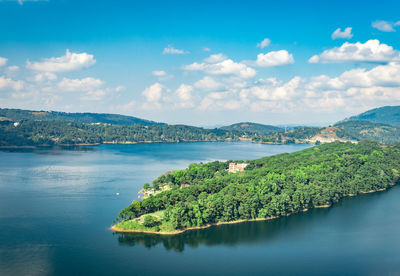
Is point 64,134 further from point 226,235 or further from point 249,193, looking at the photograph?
point 226,235

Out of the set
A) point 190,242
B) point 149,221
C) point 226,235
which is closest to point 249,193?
point 226,235

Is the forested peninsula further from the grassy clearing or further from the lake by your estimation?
the lake

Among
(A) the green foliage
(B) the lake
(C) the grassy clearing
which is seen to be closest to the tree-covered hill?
(B) the lake

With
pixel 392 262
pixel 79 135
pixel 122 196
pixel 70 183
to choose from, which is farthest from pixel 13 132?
pixel 392 262

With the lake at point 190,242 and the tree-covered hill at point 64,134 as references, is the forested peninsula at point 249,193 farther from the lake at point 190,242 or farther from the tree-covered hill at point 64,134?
the tree-covered hill at point 64,134

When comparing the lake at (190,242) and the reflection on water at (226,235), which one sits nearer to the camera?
the lake at (190,242)

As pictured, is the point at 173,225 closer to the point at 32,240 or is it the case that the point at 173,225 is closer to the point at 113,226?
the point at 113,226

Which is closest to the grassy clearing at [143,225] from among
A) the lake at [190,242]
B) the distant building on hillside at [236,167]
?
the lake at [190,242]
